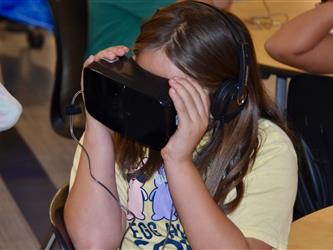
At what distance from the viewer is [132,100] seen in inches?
43.8

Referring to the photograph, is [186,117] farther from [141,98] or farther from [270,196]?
[270,196]

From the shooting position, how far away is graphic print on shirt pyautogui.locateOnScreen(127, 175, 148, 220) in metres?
1.39

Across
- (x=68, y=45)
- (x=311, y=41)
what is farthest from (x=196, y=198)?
(x=68, y=45)

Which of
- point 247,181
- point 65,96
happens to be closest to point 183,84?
point 247,181

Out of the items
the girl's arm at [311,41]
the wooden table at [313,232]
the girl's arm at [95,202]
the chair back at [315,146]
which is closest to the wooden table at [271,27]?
the girl's arm at [311,41]

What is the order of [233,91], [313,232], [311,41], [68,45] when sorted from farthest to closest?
[68,45], [311,41], [313,232], [233,91]

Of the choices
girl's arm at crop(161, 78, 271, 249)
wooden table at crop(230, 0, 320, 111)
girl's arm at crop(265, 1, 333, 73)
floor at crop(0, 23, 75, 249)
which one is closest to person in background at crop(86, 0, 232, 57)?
wooden table at crop(230, 0, 320, 111)

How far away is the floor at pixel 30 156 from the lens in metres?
2.62

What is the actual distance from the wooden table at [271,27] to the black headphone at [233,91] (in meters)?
1.03

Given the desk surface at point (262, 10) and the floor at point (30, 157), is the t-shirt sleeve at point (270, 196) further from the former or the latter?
the desk surface at point (262, 10)

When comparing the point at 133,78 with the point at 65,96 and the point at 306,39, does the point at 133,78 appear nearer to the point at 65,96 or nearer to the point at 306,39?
the point at 306,39

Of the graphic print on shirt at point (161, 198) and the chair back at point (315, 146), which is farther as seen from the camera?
the chair back at point (315, 146)

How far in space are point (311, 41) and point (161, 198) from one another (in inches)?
28.5

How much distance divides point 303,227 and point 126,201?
1.18ft
